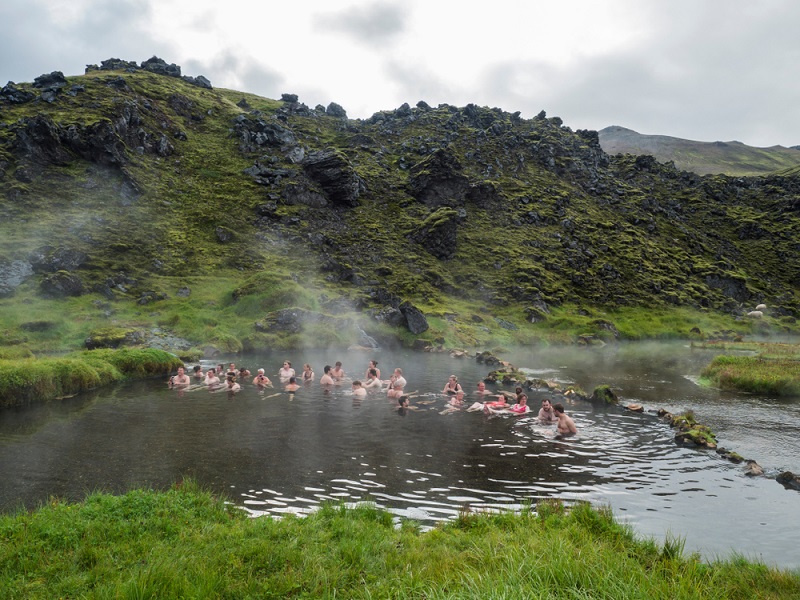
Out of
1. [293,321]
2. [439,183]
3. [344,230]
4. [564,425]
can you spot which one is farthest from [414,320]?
[439,183]

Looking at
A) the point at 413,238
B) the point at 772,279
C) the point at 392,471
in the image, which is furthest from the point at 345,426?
the point at 772,279

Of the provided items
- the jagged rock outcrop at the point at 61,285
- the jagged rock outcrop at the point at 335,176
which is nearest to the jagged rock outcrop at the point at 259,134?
the jagged rock outcrop at the point at 335,176

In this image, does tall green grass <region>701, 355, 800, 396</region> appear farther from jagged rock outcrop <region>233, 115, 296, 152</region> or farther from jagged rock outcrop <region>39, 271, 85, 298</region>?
jagged rock outcrop <region>233, 115, 296, 152</region>

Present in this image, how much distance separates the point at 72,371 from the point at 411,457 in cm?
2267

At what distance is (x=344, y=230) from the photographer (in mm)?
103125

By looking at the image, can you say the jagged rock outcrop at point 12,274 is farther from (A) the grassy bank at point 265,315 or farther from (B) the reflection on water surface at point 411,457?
(B) the reflection on water surface at point 411,457

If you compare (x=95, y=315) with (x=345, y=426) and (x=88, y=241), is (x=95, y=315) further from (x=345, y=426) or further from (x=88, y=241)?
(x=345, y=426)

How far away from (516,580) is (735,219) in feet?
611

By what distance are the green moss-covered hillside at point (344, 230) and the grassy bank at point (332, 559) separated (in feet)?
135

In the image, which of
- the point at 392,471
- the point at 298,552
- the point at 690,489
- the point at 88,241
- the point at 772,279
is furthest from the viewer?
the point at 772,279

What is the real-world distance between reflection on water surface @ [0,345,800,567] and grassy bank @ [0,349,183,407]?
1326mm

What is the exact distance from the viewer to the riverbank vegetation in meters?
31.6

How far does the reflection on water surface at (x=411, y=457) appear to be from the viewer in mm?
12953

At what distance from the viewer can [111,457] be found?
16.4m
